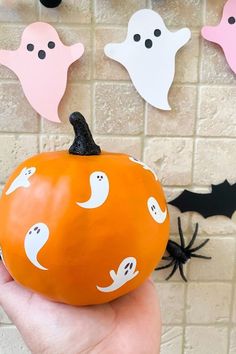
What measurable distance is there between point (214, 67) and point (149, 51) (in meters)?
0.11

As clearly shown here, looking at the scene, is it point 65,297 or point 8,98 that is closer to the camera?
Result: point 65,297

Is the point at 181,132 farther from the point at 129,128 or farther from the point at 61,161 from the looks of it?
the point at 61,161

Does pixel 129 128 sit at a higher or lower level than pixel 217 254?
higher

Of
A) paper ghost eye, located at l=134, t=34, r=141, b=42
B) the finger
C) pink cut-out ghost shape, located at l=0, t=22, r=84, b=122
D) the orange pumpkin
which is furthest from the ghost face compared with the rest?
the finger

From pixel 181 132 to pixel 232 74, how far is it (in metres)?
0.13

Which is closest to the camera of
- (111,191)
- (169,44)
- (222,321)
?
(111,191)

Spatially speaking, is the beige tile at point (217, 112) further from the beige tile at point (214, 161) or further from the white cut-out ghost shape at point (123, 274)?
the white cut-out ghost shape at point (123, 274)

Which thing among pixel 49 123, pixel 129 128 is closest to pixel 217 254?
pixel 129 128

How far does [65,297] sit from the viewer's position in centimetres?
50

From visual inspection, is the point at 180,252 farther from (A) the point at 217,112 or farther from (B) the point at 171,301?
(A) the point at 217,112

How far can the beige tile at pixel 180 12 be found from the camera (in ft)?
2.18

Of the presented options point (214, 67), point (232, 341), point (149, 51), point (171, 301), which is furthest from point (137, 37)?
point (232, 341)

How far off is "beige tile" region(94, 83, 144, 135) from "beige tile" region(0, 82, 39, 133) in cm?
11

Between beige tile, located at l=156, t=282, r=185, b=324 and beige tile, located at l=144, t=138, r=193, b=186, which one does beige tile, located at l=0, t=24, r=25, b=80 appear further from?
beige tile, located at l=156, t=282, r=185, b=324
